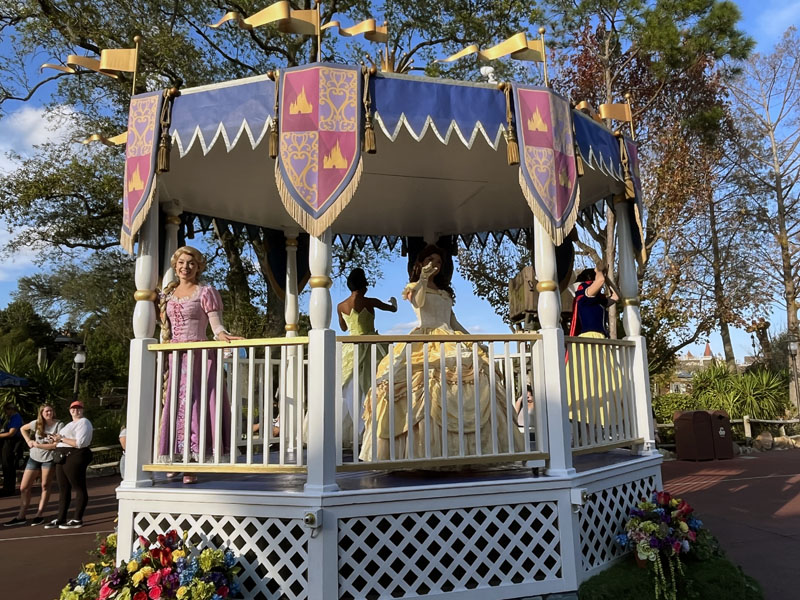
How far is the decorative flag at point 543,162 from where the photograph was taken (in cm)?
450

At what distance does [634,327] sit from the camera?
571 centimetres

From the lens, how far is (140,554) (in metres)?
3.84

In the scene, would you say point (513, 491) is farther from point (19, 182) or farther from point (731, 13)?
point (731, 13)

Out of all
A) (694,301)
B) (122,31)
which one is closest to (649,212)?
(694,301)

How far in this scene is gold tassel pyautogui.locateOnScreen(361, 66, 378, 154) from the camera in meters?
4.09

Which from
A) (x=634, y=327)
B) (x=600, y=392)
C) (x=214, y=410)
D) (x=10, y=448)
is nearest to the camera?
(x=214, y=410)

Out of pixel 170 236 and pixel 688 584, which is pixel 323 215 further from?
pixel 688 584

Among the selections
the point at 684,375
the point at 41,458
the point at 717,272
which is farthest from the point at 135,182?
the point at 684,375

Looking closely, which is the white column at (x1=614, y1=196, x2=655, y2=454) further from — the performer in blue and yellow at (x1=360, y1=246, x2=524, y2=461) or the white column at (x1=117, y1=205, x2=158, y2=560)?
the white column at (x1=117, y1=205, x2=158, y2=560)

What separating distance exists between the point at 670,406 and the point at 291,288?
51.2 ft

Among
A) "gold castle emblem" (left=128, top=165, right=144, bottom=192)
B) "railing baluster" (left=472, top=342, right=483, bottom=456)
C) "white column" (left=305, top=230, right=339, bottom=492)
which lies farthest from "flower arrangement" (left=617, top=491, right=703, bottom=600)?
"gold castle emblem" (left=128, top=165, right=144, bottom=192)

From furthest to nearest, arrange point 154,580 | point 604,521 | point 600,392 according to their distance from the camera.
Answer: point 600,392 → point 604,521 → point 154,580

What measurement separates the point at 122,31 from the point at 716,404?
18630 millimetres

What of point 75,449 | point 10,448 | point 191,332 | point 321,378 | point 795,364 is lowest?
point 10,448
